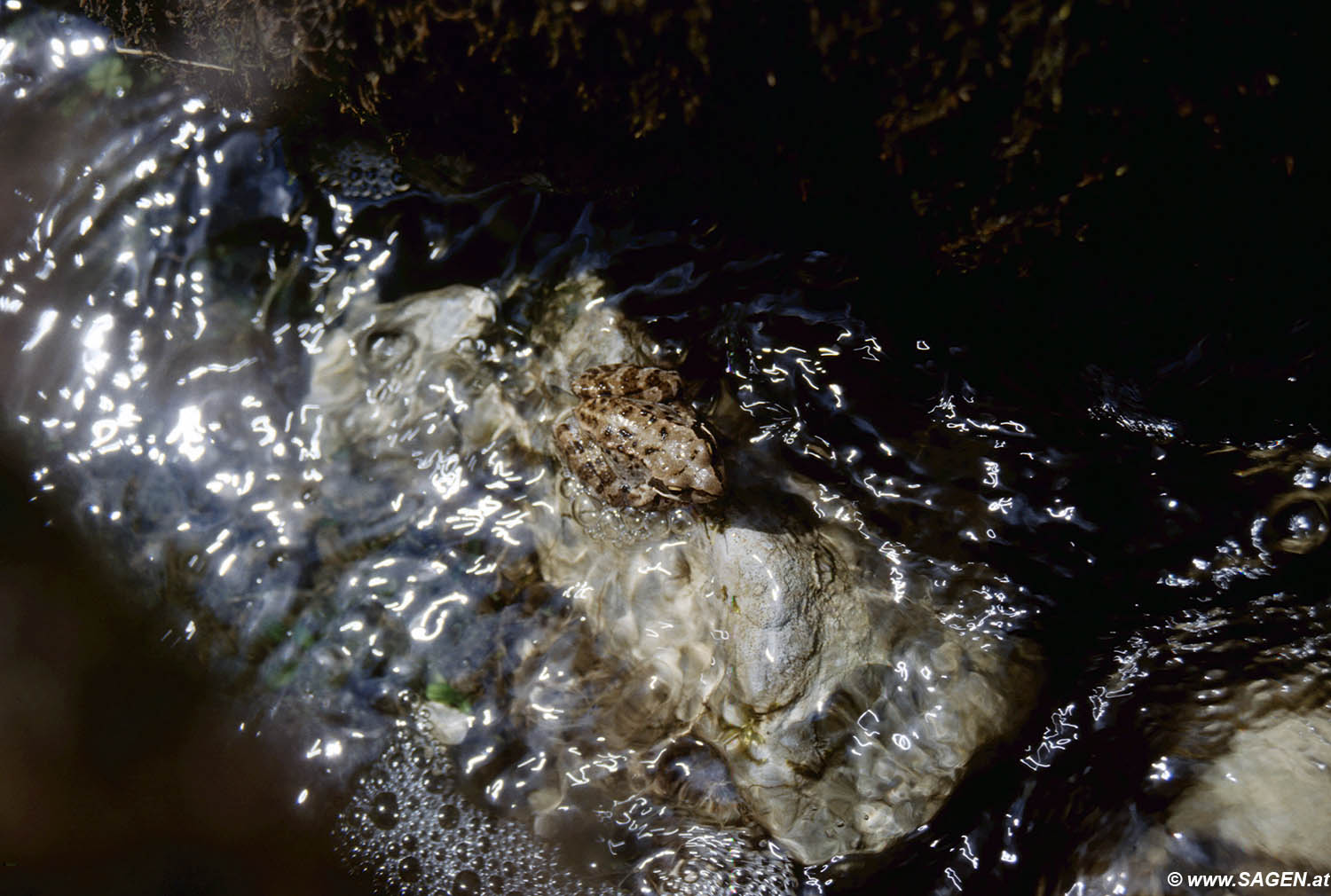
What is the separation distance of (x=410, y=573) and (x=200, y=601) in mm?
1031

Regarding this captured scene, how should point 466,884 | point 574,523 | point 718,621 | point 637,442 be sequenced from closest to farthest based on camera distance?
point 637,442 < point 718,621 < point 466,884 < point 574,523

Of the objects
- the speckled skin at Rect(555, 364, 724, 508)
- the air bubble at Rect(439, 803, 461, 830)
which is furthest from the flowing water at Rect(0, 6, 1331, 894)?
the speckled skin at Rect(555, 364, 724, 508)

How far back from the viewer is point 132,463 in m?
3.59

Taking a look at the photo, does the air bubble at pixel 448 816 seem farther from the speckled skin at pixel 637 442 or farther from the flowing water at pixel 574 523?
the speckled skin at pixel 637 442

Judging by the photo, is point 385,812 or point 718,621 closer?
point 718,621

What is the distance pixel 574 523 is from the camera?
3488 mm

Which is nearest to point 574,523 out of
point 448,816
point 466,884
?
point 448,816

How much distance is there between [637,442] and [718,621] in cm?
88

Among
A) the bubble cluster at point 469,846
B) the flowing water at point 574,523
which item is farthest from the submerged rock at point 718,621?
the bubble cluster at point 469,846

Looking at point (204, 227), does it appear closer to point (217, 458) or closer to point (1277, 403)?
point (217, 458)

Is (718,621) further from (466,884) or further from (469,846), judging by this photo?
(466,884)

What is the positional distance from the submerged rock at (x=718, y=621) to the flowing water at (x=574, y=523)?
0.7 inches

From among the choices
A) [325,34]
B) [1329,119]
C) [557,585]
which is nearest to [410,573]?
[557,585]

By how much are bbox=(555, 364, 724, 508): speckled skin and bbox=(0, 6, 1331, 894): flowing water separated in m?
0.20
